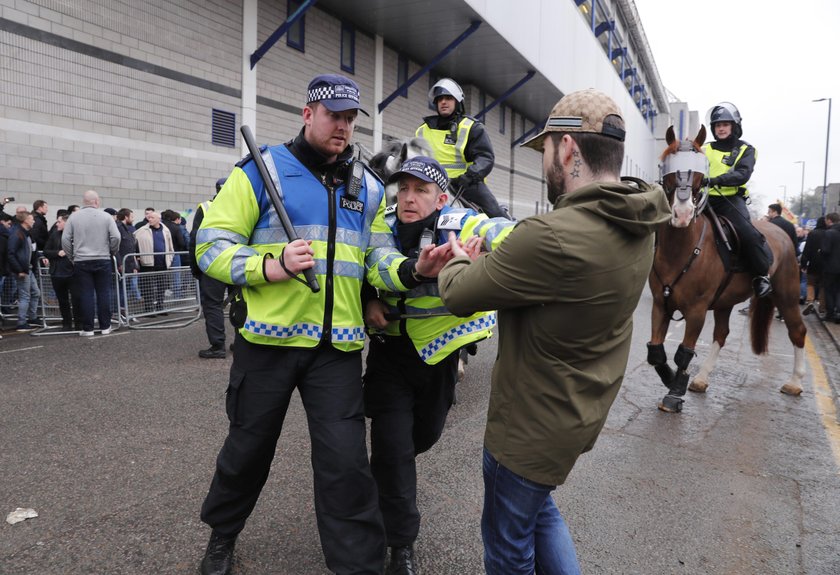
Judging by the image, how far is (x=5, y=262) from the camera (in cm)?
877

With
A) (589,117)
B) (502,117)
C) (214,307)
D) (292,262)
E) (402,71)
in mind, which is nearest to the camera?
(589,117)

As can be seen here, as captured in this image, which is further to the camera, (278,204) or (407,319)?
(407,319)

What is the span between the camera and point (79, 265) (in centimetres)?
852

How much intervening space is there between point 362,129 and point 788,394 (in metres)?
12.7

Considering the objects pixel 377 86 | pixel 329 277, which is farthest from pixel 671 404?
pixel 377 86

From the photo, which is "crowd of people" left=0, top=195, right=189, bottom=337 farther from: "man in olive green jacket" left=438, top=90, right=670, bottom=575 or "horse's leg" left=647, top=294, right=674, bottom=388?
"man in olive green jacket" left=438, top=90, right=670, bottom=575

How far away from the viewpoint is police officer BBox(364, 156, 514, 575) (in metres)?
2.59

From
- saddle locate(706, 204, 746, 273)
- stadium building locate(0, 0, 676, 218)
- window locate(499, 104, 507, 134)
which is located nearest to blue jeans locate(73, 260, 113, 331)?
stadium building locate(0, 0, 676, 218)

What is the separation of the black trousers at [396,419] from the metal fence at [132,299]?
7.27 m

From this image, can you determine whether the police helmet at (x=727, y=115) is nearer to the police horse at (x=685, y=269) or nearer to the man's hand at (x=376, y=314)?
the police horse at (x=685, y=269)

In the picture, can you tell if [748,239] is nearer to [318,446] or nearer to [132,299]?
[318,446]

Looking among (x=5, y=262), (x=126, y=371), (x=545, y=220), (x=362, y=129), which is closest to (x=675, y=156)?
(x=545, y=220)

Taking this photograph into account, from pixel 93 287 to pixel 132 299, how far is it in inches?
25.7

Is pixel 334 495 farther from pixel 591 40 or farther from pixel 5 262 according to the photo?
pixel 591 40
